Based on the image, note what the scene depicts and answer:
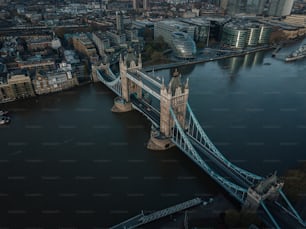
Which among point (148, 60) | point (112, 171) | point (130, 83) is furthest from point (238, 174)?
point (148, 60)

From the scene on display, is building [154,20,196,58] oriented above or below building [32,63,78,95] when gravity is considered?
above

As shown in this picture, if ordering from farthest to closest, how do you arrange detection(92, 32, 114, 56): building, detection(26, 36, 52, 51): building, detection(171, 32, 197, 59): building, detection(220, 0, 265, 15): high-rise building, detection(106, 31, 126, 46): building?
1. detection(220, 0, 265, 15): high-rise building
2. detection(106, 31, 126, 46): building
3. detection(171, 32, 197, 59): building
4. detection(26, 36, 52, 51): building
5. detection(92, 32, 114, 56): building

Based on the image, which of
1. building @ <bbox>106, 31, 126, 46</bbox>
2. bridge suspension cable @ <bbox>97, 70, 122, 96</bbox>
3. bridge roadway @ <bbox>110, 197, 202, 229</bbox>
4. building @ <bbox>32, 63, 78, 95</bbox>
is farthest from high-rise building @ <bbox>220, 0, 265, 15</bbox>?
bridge roadway @ <bbox>110, 197, 202, 229</bbox>

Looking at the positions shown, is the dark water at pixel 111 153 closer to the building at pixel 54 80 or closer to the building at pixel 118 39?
the building at pixel 54 80

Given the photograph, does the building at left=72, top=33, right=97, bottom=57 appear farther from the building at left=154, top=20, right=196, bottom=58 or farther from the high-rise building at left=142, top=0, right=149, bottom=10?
the high-rise building at left=142, top=0, right=149, bottom=10

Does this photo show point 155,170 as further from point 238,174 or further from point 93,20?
point 93,20

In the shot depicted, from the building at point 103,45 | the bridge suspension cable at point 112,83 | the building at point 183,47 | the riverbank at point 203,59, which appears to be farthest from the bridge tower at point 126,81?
the building at point 183,47

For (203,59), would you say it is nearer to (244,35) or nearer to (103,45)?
(244,35)
